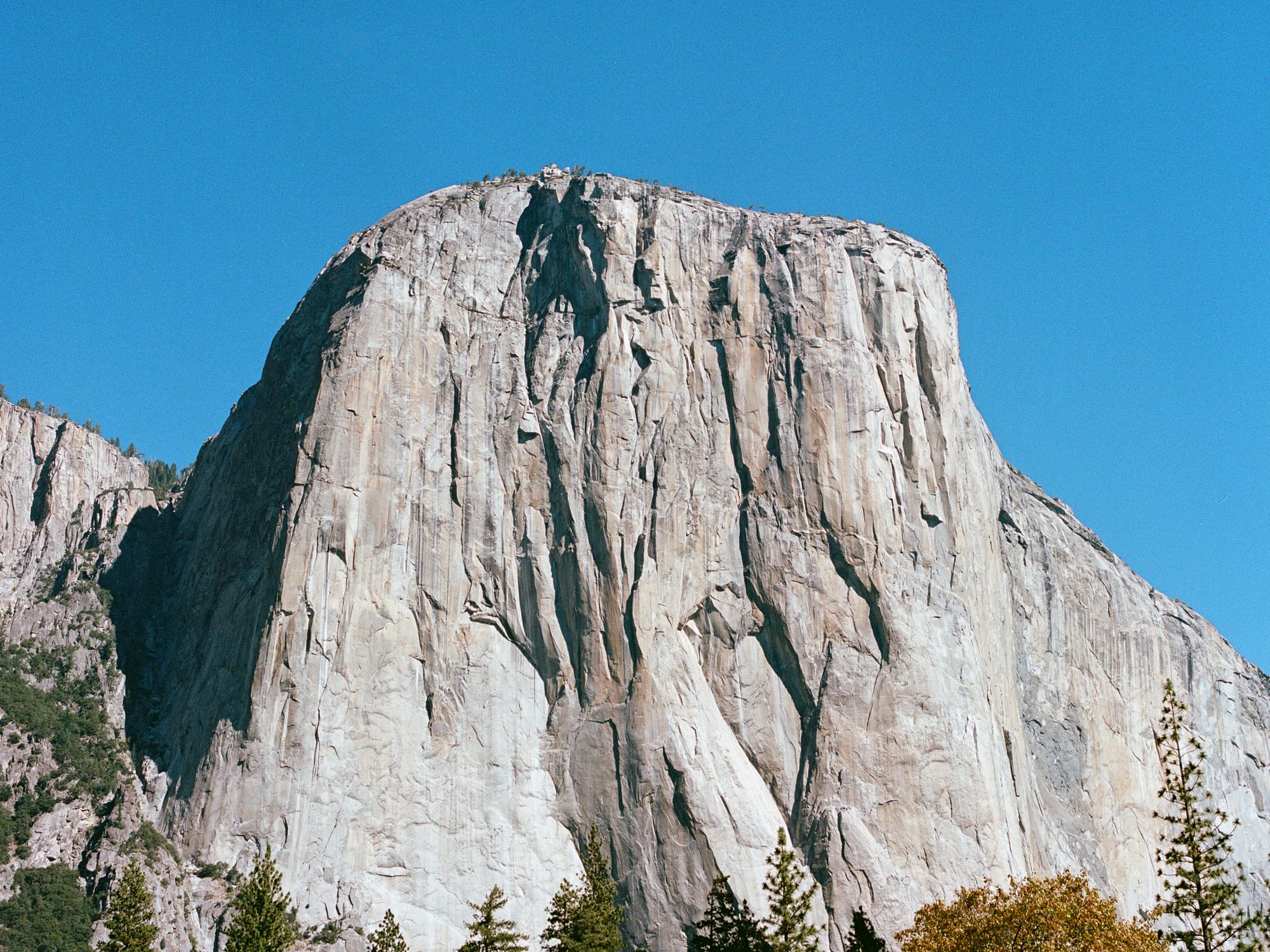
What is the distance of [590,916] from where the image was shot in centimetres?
4453

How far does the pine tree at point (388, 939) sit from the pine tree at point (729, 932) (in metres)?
9.27

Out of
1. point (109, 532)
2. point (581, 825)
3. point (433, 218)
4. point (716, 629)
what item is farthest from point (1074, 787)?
point (109, 532)

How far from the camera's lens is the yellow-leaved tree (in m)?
30.4

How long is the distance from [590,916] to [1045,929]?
1761 centimetres

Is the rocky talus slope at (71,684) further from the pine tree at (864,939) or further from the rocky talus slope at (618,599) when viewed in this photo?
the pine tree at (864,939)

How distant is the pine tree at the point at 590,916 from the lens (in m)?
44.1

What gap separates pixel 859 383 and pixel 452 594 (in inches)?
803

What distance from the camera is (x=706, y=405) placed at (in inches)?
2554

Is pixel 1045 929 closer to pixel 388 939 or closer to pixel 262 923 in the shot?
pixel 388 939

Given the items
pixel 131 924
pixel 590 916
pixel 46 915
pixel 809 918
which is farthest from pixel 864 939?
pixel 46 915

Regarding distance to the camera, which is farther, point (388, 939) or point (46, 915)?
point (46, 915)

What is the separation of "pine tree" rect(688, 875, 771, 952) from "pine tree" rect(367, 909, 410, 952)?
30.4ft

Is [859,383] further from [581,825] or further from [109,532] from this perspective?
[109,532]

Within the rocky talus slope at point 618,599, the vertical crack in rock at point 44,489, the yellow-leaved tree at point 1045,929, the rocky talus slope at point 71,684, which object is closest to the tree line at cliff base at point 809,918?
the yellow-leaved tree at point 1045,929
